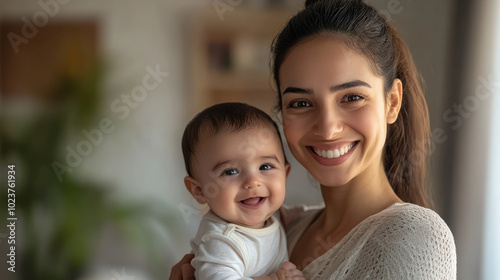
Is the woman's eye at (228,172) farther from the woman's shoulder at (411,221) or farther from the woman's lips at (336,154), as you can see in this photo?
the woman's shoulder at (411,221)

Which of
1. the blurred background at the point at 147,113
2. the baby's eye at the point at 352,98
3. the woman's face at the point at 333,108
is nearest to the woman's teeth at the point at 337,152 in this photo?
the woman's face at the point at 333,108

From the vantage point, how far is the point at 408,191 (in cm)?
162

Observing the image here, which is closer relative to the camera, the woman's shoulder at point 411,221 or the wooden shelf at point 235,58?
the woman's shoulder at point 411,221

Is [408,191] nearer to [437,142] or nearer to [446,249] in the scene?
[446,249]

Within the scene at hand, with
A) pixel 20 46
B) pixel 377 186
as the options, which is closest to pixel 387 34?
pixel 377 186

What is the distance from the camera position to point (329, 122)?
4.28ft

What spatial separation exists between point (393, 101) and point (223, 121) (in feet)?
1.60

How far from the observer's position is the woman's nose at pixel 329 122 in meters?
1.31

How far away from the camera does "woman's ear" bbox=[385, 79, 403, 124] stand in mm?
1429

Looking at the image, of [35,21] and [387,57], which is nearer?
[387,57]

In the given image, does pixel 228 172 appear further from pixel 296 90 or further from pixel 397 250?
pixel 397 250

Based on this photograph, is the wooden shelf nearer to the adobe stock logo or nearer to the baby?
the adobe stock logo

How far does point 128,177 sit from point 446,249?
2.64m

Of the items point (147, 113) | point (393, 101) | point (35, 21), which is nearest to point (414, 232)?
point (393, 101)
